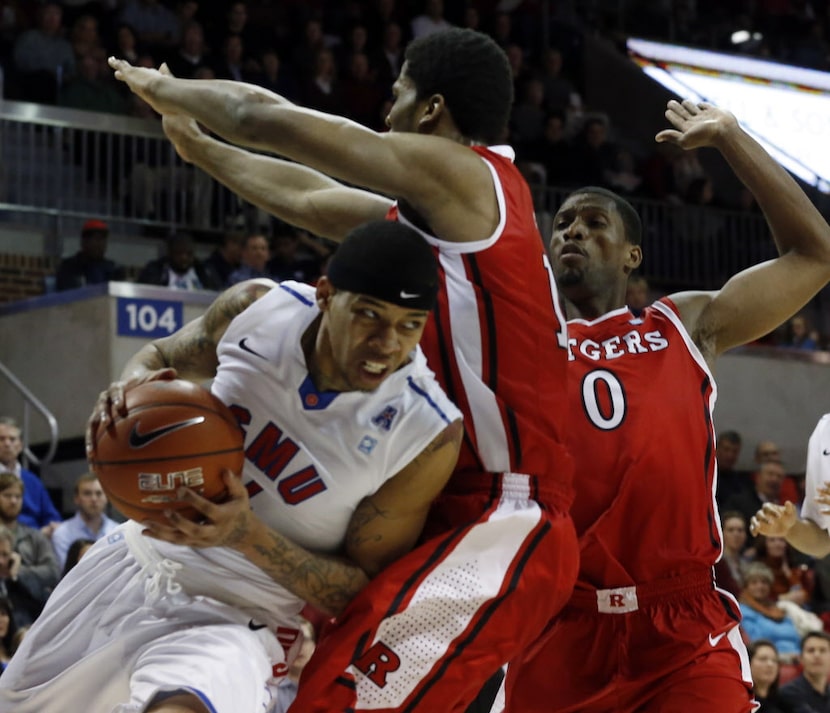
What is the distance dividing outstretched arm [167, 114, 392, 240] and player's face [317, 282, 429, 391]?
2.56 feet

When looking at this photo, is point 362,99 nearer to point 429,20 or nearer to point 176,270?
point 429,20

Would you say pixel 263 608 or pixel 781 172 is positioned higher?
pixel 781 172

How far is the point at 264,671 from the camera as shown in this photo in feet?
13.4

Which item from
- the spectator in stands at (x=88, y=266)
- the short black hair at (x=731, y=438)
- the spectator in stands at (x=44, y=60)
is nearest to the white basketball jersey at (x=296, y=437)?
the spectator in stands at (x=88, y=266)

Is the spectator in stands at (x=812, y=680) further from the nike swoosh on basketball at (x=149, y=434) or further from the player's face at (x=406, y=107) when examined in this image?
the nike swoosh on basketball at (x=149, y=434)

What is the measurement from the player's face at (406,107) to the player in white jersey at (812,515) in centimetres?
220

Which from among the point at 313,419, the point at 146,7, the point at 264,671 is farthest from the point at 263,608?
the point at 146,7

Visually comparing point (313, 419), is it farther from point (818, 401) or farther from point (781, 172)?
point (818, 401)

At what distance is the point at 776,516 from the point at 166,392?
273 centimetres

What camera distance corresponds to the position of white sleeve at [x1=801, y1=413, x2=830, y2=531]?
6355mm

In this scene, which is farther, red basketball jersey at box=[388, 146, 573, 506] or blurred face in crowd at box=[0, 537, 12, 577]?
blurred face in crowd at box=[0, 537, 12, 577]

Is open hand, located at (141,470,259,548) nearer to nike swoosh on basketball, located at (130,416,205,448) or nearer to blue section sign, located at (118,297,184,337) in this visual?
nike swoosh on basketball, located at (130,416,205,448)

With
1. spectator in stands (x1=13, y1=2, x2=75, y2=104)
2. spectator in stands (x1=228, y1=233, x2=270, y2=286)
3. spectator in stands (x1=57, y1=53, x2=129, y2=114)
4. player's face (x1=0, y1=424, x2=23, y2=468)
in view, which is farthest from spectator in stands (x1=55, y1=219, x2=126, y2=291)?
player's face (x1=0, y1=424, x2=23, y2=468)

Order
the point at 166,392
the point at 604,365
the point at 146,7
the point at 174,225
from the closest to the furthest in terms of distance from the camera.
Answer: the point at 166,392, the point at 604,365, the point at 174,225, the point at 146,7
